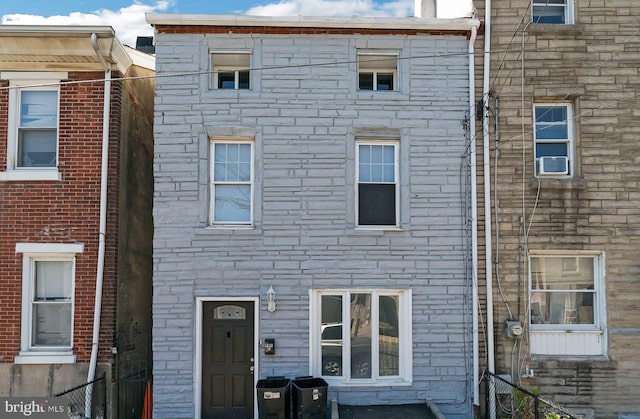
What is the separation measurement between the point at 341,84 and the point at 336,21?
1.05 m

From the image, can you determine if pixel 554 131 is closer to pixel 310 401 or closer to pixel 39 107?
pixel 310 401

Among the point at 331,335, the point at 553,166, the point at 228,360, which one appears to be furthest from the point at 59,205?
the point at 553,166

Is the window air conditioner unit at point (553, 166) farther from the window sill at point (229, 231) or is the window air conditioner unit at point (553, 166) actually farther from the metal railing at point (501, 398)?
the window sill at point (229, 231)

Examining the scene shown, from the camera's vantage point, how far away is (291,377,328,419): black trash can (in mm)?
9000

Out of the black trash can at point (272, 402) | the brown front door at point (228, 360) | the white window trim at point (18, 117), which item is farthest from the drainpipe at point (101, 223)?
the black trash can at point (272, 402)

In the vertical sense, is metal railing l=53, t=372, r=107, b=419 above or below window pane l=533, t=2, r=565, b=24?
below

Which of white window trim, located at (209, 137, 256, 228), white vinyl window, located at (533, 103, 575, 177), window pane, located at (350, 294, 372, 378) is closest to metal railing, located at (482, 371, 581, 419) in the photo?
window pane, located at (350, 294, 372, 378)

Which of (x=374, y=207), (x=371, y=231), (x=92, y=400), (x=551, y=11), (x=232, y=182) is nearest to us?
(x=92, y=400)

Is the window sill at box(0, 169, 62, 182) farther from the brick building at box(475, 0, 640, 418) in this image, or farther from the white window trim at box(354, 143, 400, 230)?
the brick building at box(475, 0, 640, 418)

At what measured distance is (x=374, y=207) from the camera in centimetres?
1025

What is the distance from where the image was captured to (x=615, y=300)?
10023 mm

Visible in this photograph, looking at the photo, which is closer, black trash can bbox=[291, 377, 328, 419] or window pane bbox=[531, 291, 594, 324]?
black trash can bbox=[291, 377, 328, 419]

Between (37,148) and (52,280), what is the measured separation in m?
2.27

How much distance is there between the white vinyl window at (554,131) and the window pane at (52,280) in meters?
8.25
